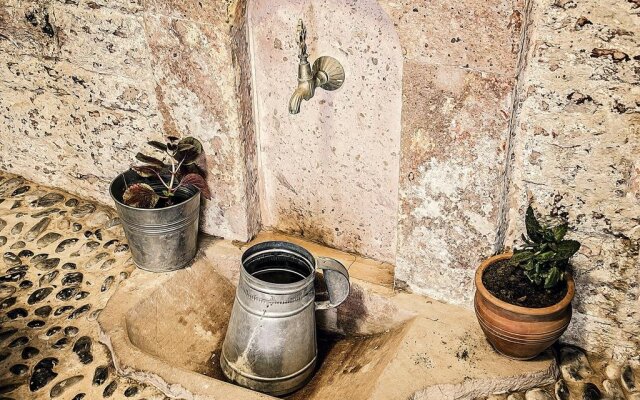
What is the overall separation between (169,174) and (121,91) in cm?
49

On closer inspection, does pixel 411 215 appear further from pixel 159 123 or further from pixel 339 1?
pixel 159 123

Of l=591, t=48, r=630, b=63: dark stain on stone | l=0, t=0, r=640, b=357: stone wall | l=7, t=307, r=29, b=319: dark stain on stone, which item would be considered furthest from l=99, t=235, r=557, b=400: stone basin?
l=591, t=48, r=630, b=63: dark stain on stone

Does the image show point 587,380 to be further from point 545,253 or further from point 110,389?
point 110,389

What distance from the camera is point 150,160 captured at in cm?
318

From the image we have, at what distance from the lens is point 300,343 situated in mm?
2959

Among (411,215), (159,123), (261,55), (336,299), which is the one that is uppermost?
(261,55)

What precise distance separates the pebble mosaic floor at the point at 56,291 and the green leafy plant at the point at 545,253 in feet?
4.93

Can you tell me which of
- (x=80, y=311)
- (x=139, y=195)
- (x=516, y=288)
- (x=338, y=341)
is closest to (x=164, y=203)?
(x=139, y=195)

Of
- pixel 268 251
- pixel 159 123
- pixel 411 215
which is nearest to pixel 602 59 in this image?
pixel 411 215

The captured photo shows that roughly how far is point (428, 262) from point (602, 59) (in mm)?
1098

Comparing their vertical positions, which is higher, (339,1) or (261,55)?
(339,1)

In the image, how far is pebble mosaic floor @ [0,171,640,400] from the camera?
9.12 feet

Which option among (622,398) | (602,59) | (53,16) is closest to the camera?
(602,59)

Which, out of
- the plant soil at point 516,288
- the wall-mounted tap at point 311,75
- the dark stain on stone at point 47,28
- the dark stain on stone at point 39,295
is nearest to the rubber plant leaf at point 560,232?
the plant soil at point 516,288
